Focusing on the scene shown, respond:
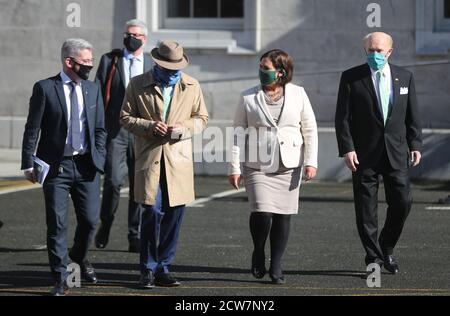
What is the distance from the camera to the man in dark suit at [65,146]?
9766 mm

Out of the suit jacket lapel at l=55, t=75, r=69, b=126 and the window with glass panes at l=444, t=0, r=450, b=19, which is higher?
the window with glass panes at l=444, t=0, r=450, b=19

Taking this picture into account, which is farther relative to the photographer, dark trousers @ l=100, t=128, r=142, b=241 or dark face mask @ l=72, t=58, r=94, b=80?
dark trousers @ l=100, t=128, r=142, b=241

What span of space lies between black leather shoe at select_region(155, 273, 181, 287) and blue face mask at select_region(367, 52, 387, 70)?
7.64 feet

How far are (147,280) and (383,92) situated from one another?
7.97ft

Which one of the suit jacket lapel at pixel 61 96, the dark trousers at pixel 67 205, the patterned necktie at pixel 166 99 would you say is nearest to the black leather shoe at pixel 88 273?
the dark trousers at pixel 67 205

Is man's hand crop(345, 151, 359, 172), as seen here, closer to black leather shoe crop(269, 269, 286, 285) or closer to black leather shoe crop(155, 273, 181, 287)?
black leather shoe crop(269, 269, 286, 285)

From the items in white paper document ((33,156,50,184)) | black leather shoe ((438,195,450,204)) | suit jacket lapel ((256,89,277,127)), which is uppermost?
suit jacket lapel ((256,89,277,127))

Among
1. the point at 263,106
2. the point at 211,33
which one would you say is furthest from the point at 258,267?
the point at 211,33

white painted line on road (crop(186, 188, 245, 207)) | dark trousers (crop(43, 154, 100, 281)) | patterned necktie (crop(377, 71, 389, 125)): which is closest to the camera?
dark trousers (crop(43, 154, 100, 281))

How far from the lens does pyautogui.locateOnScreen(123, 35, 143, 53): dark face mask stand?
12.0m

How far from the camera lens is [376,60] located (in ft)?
34.7

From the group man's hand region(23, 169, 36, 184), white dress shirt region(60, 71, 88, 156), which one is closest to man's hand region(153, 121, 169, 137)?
white dress shirt region(60, 71, 88, 156)

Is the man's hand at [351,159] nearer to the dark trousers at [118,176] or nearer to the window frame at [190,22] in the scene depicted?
the dark trousers at [118,176]
